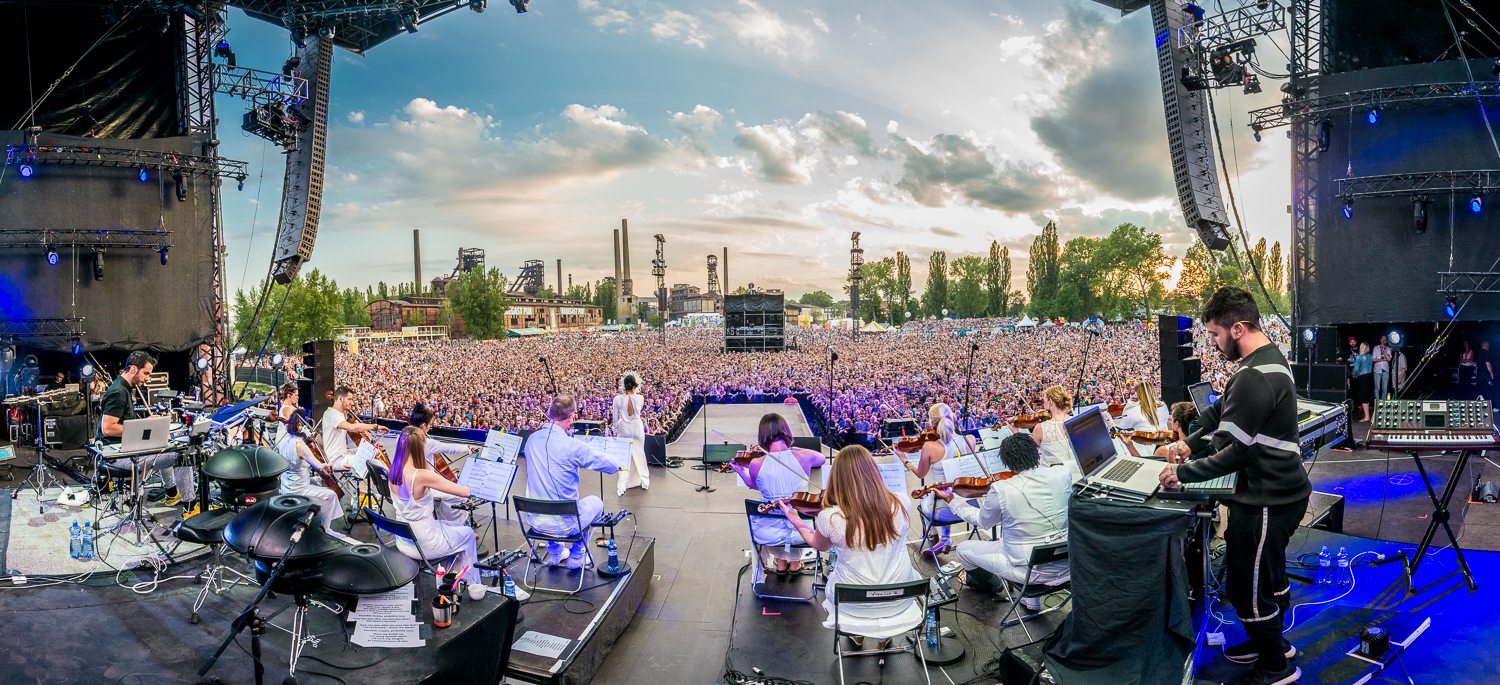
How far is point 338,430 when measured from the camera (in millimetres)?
5773

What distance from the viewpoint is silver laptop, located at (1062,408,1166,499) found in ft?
9.09

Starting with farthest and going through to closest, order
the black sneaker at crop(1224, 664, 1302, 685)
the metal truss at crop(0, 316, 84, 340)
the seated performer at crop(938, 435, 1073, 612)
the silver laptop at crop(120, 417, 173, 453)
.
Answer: the metal truss at crop(0, 316, 84, 340) < the silver laptop at crop(120, 417, 173, 453) < the seated performer at crop(938, 435, 1073, 612) < the black sneaker at crop(1224, 664, 1302, 685)

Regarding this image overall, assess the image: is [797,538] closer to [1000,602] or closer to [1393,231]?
[1000,602]

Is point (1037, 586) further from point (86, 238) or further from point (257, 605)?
point (86, 238)

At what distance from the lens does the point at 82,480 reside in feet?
22.2

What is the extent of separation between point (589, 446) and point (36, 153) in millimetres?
12006

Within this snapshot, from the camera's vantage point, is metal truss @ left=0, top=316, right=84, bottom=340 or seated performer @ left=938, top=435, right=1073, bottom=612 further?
metal truss @ left=0, top=316, right=84, bottom=340

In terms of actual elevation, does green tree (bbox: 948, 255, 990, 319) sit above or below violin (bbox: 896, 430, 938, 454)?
above

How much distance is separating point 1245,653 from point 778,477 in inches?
101

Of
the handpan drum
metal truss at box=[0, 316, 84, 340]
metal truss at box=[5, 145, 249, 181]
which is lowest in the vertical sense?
the handpan drum

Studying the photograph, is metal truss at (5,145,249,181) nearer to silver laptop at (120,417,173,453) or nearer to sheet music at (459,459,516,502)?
silver laptop at (120,417,173,453)

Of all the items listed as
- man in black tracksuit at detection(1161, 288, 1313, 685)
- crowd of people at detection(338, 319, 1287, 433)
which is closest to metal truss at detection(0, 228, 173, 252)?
crowd of people at detection(338, 319, 1287, 433)

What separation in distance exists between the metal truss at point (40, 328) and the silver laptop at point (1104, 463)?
14425 mm

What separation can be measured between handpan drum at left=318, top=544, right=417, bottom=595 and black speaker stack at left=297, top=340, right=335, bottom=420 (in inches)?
299
